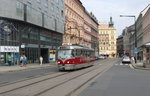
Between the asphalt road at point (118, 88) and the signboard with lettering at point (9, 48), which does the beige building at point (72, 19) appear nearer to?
the signboard with lettering at point (9, 48)

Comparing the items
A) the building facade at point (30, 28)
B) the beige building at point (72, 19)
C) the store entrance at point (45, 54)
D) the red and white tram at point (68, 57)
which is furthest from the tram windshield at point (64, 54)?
the beige building at point (72, 19)

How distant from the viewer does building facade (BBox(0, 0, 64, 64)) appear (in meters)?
42.8

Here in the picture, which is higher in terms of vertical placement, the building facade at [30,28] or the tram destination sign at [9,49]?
the building facade at [30,28]

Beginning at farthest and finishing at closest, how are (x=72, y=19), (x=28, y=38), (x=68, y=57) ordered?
(x=72, y=19)
(x=28, y=38)
(x=68, y=57)

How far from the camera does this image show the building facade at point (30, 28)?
42.8 meters

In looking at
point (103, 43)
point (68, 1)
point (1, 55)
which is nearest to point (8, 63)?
point (1, 55)

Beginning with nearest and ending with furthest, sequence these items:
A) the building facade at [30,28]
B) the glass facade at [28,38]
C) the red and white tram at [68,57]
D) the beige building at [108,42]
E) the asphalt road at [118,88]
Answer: the asphalt road at [118,88] → the red and white tram at [68,57] → the building facade at [30,28] → the glass facade at [28,38] → the beige building at [108,42]

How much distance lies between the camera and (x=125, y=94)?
41.7 ft

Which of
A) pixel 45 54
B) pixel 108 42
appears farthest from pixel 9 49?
pixel 108 42

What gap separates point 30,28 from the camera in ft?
168

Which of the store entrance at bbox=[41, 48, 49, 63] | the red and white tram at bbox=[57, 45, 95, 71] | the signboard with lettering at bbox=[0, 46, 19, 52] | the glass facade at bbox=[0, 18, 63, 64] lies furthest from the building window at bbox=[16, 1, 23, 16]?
the store entrance at bbox=[41, 48, 49, 63]

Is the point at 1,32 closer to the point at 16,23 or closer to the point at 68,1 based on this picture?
the point at 16,23

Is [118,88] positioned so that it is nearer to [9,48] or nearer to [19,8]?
[9,48]

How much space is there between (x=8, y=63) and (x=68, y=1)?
37978 mm
